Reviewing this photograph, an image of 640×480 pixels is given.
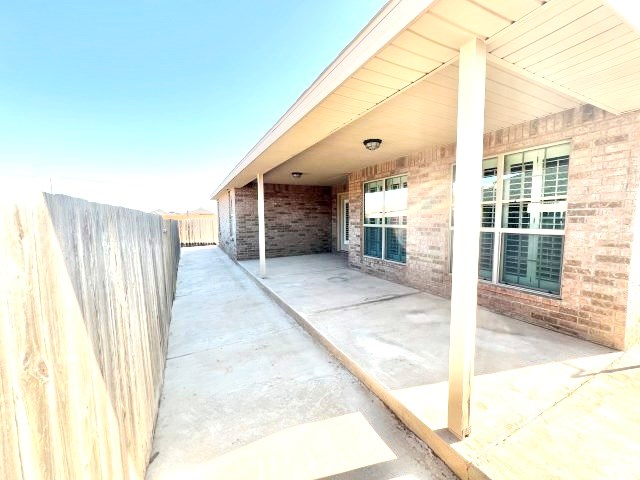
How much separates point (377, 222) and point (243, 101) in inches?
335

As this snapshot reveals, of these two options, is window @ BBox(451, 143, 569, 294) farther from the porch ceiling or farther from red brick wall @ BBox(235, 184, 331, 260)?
red brick wall @ BBox(235, 184, 331, 260)

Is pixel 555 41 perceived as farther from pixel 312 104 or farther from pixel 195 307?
pixel 195 307

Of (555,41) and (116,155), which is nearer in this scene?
(555,41)

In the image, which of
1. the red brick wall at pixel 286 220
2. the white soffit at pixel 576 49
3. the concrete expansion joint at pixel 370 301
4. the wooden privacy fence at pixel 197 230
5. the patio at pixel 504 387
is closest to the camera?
the white soffit at pixel 576 49

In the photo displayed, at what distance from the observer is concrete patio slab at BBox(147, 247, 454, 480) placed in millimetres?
1793

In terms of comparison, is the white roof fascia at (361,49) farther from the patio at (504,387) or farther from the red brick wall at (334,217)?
the red brick wall at (334,217)

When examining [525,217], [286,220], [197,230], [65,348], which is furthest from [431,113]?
[197,230]

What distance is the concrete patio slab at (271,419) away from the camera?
1.79 metres

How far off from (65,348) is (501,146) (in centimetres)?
502

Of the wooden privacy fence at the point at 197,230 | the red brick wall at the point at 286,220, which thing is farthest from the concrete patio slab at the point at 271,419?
the wooden privacy fence at the point at 197,230

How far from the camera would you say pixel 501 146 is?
13.3ft

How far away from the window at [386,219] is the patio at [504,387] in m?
1.99

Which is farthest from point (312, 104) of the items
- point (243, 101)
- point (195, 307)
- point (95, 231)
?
point (243, 101)

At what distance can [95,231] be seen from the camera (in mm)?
1339
